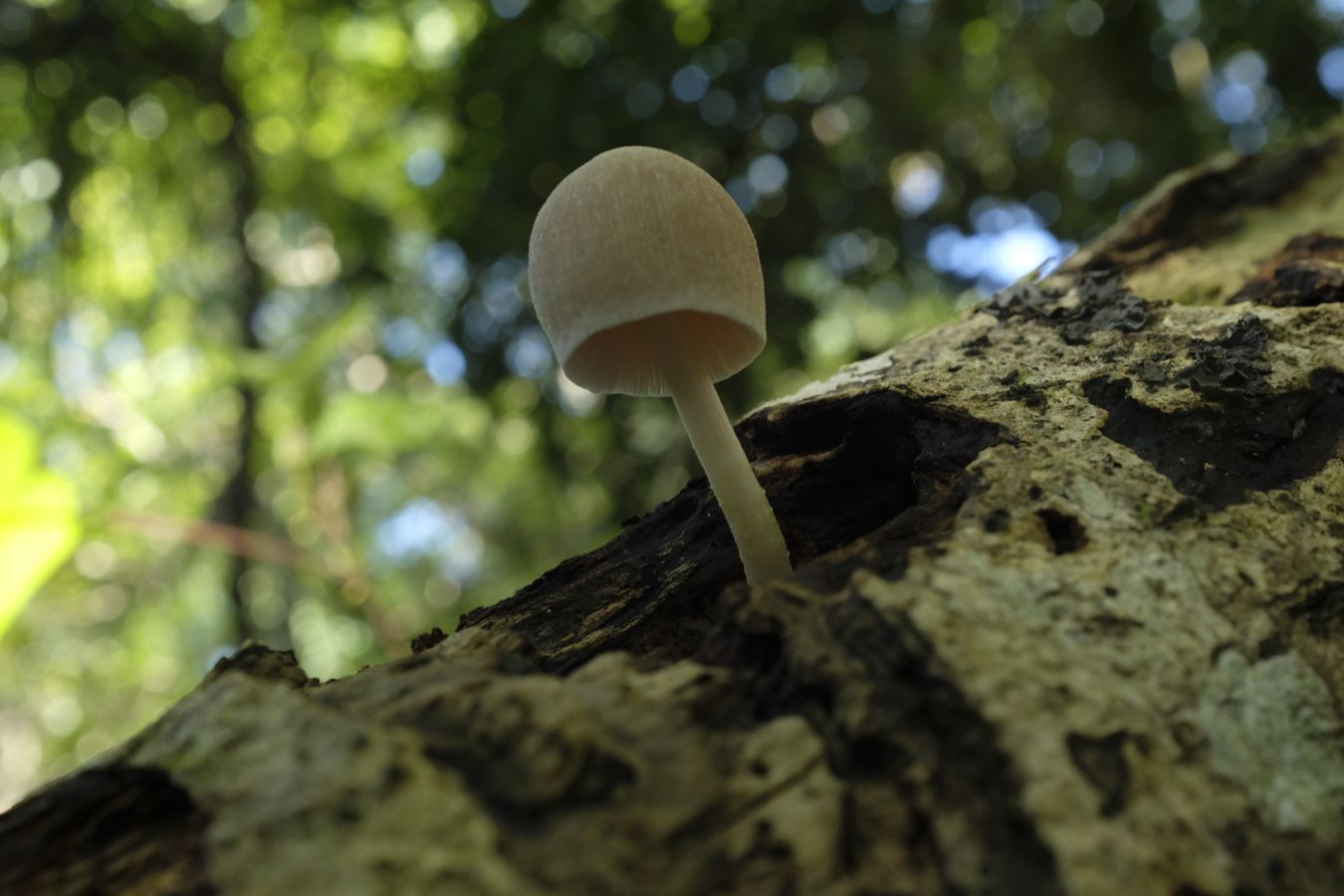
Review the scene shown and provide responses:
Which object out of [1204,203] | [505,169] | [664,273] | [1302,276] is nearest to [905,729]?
[664,273]

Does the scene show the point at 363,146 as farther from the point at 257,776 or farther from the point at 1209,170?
the point at 257,776

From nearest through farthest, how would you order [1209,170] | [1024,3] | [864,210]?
[1209,170] < [864,210] < [1024,3]

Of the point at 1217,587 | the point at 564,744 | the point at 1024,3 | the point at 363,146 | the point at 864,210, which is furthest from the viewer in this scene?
the point at 363,146

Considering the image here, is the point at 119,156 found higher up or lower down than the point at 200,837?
higher up

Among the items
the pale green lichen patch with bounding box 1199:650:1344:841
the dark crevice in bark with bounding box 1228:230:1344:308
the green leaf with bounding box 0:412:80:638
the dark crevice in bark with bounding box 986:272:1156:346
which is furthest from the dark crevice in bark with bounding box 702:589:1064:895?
the green leaf with bounding box 0:412:80:638

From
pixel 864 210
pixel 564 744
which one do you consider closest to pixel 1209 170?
pixel 864 210

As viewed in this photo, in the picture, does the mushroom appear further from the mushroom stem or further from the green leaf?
the green leaf

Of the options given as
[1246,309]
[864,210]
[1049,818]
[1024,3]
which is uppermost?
[1024,3]

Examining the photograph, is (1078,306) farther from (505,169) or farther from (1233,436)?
(505,169)

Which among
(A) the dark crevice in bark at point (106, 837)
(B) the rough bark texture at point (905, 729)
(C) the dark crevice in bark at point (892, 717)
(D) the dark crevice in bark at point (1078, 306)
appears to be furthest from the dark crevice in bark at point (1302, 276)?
(A) the dark crevice in bark at point (106, 837)
